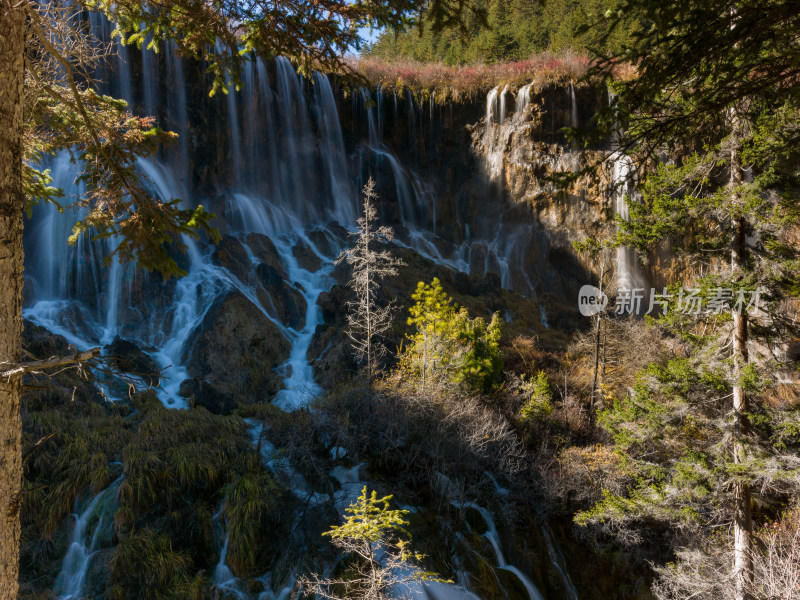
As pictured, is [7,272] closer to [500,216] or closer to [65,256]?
[65,256]

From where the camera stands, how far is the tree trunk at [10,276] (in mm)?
3000

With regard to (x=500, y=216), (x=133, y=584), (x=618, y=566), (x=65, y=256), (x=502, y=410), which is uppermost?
(x=500, y=216)

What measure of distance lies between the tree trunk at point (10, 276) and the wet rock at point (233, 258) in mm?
18724

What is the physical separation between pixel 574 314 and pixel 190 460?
2195cm

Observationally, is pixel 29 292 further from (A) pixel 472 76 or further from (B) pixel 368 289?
(A) pixel 472 76

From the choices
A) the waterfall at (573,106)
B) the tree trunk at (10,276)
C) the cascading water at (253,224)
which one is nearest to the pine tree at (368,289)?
the cascading water at (253,224)

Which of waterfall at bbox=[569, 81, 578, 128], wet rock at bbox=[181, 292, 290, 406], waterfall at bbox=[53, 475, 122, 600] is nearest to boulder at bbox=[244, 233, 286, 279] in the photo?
wet rock at bbox=[181, 292, 290, 406]

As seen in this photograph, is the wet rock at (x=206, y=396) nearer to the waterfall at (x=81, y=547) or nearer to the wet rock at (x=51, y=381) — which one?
the wet rock at (x=51, y=381)

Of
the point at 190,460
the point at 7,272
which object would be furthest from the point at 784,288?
the point at 190,460

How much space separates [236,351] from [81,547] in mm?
10136

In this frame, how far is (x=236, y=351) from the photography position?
18031 millimetres

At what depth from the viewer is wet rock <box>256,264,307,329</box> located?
20.9 m

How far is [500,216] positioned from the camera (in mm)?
32438

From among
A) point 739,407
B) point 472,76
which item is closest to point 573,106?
point 472,76
